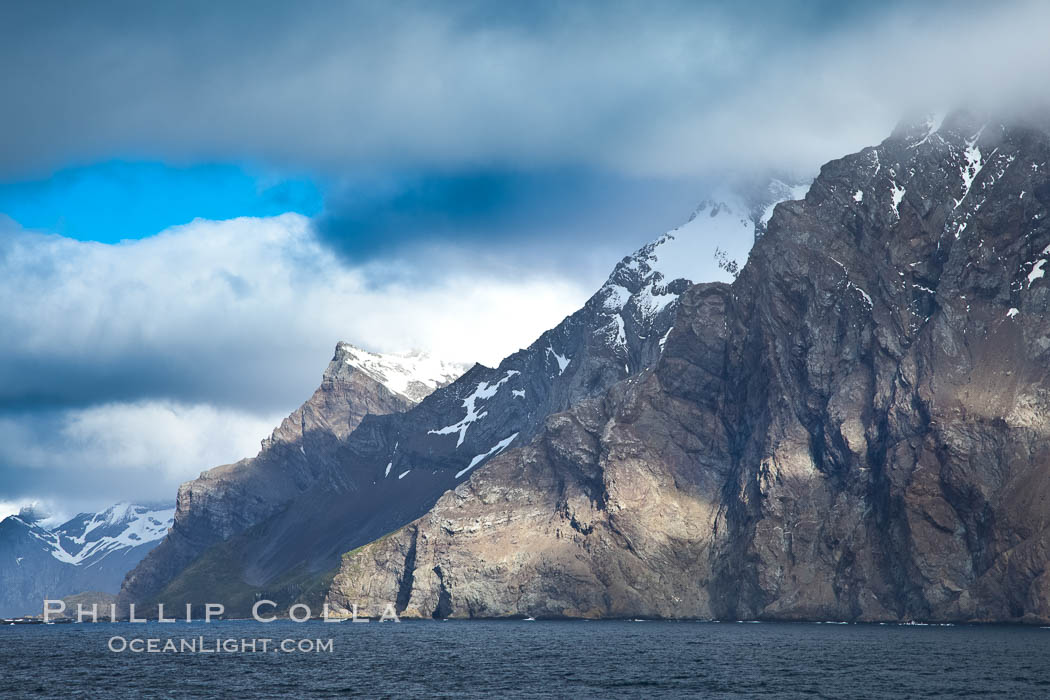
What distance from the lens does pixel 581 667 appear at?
157 meters

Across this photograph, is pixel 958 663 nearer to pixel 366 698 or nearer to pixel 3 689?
pixel 366 698

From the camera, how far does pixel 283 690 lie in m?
131

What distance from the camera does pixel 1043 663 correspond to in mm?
149250

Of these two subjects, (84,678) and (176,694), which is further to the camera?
(84,678)

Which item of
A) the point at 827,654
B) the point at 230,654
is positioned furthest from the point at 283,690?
the point at 827,654

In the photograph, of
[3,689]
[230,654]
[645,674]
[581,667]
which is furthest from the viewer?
[230,654]

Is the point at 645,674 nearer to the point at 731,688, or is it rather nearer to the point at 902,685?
the point at 731,688

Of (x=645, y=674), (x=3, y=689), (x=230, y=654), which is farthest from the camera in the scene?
(x=230, y=654)

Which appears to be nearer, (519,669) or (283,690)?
(283,690)

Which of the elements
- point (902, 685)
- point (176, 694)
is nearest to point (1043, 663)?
point (902, 685)

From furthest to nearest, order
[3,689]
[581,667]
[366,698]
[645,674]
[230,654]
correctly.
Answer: [230,654]
[581,667]
[645,674]
[3,689]
[366,698]

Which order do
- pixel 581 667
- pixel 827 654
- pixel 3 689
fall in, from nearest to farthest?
pixel 3 689
pixel 581 667
pixel 827 654

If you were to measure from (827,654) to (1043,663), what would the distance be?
31807mm

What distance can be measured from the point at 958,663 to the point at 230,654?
106881 millimetres
